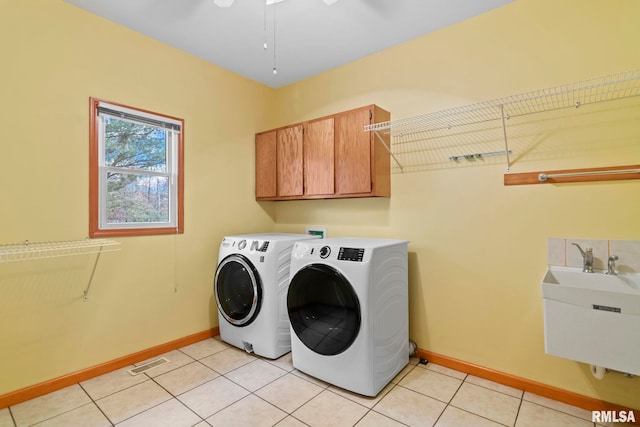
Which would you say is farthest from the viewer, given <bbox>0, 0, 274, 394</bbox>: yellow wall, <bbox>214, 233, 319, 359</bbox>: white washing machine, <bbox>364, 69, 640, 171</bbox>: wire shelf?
<bbox>214, 233, 319, 359</bbox>: white washing machine

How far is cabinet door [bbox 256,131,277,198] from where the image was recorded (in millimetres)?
3199

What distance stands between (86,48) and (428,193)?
8.95ft

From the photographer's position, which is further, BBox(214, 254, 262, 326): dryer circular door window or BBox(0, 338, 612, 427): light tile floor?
BBox(214, 254, 262, 326): dryer circular door window

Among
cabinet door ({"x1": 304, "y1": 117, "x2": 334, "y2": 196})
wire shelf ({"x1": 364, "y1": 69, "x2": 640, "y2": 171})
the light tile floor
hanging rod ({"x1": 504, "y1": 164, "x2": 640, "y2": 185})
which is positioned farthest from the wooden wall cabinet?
the light tile floor

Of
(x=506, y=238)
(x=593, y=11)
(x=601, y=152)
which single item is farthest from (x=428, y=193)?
(x=593, y=11)

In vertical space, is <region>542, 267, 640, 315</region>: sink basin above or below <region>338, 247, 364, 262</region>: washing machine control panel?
below

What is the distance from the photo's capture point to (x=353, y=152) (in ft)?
8.49

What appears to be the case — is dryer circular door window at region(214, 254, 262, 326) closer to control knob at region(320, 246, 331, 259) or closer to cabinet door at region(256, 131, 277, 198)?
control knob at region(320, 246, 331, 259)

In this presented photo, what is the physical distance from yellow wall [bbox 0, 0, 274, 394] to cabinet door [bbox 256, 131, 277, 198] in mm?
455

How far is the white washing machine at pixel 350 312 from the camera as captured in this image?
6.39ft

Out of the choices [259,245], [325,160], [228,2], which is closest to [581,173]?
[325,160]

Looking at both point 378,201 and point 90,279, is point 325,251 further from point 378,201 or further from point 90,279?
point 90,279

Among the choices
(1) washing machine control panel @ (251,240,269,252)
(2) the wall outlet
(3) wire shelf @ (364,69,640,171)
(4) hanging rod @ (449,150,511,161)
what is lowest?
(1) washing machine control panel @ (251,240,269,252)

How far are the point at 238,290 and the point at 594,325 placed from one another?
7.62 feet
